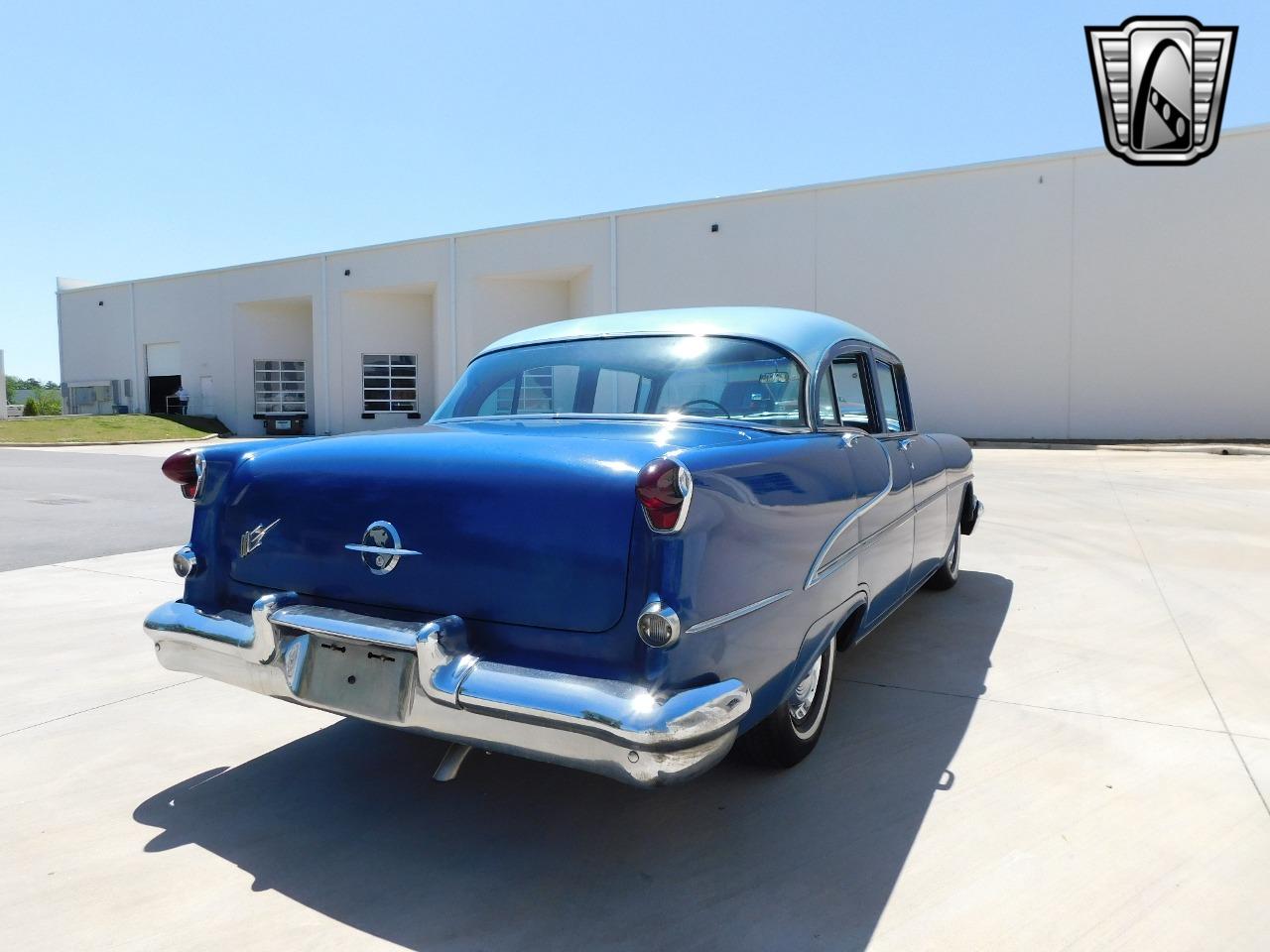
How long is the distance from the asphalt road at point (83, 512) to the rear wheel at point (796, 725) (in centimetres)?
587

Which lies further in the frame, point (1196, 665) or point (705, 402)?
point (1196, 665)

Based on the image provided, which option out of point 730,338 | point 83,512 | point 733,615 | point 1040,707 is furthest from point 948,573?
point 83,512

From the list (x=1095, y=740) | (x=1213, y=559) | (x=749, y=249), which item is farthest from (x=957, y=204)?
(x=1095, y=740)

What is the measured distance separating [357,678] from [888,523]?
2.06 m

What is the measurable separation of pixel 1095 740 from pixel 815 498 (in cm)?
146

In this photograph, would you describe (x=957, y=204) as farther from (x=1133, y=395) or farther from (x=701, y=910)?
(x=701, y=910)

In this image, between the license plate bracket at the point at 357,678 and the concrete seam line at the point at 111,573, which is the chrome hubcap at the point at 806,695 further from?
the concrete seam line at the point at 111,573

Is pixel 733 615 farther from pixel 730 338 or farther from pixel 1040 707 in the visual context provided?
pixel 1040 707

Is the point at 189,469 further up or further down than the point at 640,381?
further down

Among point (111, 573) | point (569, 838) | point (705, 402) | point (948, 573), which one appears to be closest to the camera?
point (569, 838)

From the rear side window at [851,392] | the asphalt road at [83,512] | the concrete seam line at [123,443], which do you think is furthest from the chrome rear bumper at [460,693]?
the concrete seam line at [123,443]

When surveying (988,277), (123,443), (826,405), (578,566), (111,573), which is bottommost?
(111,573)

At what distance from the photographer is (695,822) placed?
2.50m

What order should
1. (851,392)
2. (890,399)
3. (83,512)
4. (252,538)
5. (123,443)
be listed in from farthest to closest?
(123,443) → (83,512) → (890,399) → (851,392) → (252,538)
